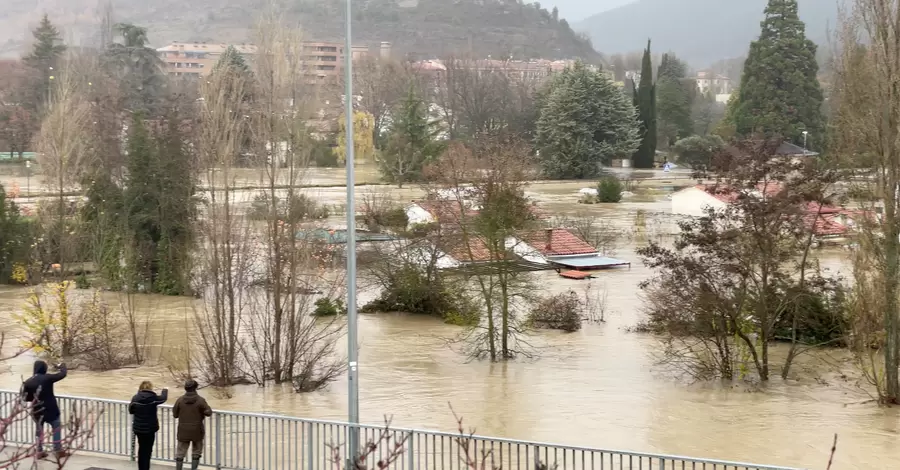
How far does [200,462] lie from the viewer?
1400 cm

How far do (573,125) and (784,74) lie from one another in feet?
59.1

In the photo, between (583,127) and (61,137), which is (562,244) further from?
(583,127)

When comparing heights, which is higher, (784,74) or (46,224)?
(784,74)

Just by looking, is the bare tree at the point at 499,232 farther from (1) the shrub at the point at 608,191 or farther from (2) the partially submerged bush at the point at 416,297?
(1) the shrub at the point at 608,191

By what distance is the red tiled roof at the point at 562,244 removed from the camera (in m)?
43.9

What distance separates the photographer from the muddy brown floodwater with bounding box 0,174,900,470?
18297 mm

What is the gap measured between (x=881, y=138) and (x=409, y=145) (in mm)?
60984

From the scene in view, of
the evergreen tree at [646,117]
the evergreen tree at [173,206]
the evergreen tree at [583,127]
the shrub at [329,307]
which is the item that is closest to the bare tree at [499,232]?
the shrub at [329,307]

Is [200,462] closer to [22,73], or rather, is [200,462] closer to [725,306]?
[725,306]

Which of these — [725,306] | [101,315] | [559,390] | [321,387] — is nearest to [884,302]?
[725,306]

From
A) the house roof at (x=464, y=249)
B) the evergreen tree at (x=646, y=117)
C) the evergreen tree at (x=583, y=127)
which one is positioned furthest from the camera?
A: the evergreen tree at (x=646, y=117)

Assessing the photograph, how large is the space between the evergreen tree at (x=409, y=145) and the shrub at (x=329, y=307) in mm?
44807

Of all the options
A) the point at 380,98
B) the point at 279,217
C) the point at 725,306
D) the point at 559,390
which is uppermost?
the point at 380,98

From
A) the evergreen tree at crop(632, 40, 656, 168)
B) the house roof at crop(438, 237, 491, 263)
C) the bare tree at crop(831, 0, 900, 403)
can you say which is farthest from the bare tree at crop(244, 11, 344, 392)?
the evergreen tree at crop(632, 40, 656, 168)
